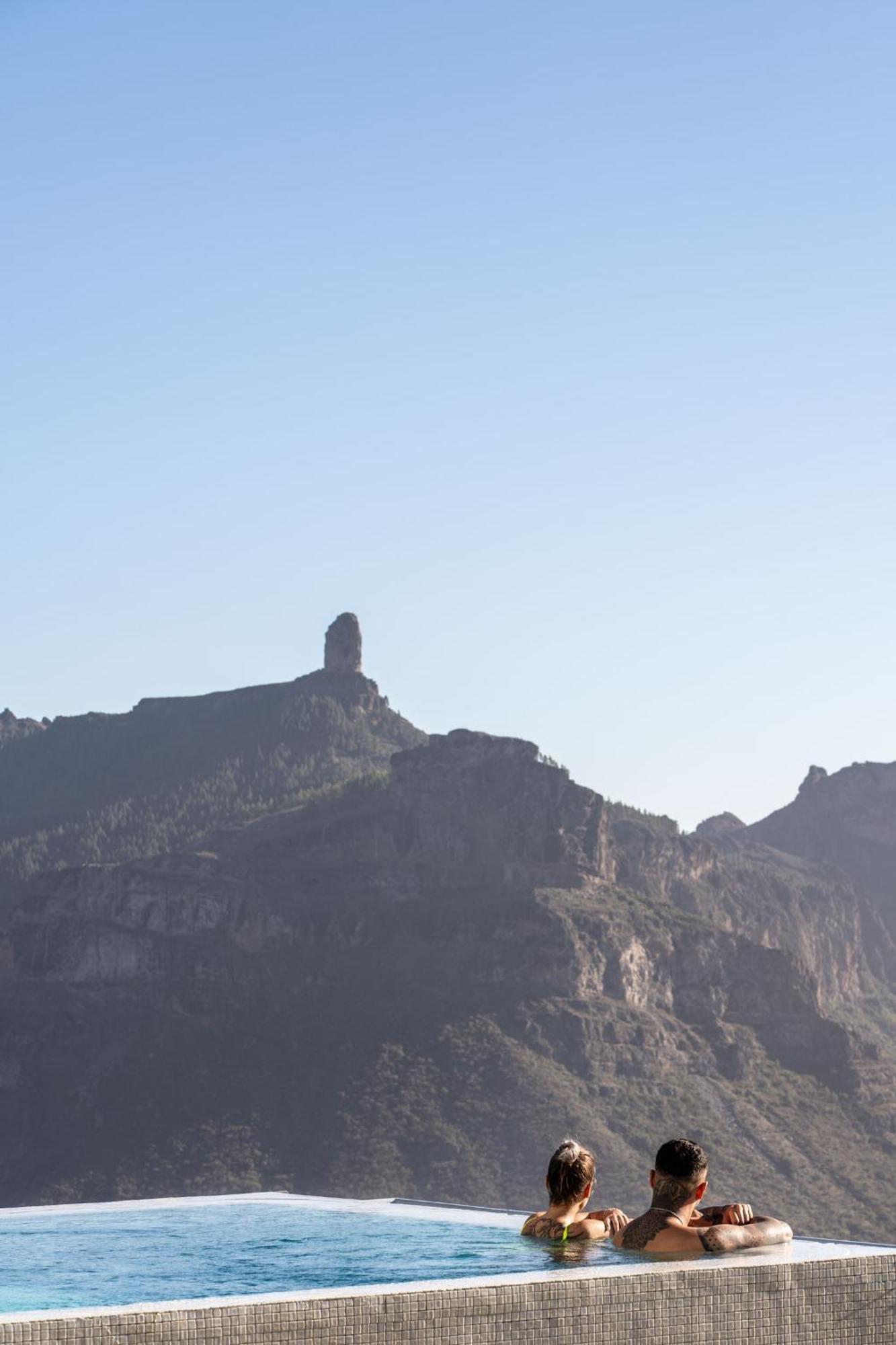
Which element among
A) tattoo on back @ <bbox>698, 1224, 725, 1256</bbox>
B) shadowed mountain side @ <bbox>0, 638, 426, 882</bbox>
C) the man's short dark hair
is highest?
shadowed mountain side @ <bbox>0, 638, 426, 882</bbox>

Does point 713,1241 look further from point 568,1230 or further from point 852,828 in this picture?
point 852,828

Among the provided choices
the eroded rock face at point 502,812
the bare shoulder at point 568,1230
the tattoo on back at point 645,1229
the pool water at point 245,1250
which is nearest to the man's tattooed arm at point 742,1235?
the tattoo on back at point 645,1229

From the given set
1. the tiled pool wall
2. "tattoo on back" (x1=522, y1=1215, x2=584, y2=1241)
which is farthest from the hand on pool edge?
the tiled pool wall

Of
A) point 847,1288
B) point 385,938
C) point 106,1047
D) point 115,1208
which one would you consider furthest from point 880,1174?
point 847,1288

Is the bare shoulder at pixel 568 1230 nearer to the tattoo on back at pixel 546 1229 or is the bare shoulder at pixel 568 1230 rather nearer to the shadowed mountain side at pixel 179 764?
the tattoo on back at pixel 546 1229

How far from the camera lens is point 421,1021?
86375 millimetres

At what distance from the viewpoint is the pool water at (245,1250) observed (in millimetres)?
12445

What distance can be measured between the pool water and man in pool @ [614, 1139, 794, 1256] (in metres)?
0.16

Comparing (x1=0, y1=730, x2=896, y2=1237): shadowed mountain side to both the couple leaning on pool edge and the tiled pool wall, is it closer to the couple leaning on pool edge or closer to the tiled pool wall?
the couple leaning on pool edge

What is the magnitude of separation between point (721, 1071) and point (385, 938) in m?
17.1

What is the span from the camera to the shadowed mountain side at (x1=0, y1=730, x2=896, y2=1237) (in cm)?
7894

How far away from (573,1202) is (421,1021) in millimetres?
76985

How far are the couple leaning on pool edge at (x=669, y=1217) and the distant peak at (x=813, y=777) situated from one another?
6007 inches

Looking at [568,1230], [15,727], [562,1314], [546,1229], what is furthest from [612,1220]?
[15,727]
